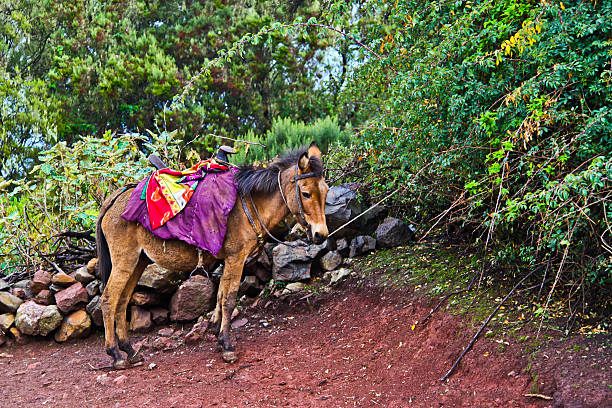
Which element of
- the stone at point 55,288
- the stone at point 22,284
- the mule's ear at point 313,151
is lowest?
the stone at point 55,288

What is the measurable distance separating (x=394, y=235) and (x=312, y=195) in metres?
1.99

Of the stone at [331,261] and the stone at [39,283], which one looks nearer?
the stone at [331,261]

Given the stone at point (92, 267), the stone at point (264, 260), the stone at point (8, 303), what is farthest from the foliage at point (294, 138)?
the stone at point (8, 303)

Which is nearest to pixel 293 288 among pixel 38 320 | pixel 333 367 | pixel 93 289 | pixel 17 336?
pixel 333 367

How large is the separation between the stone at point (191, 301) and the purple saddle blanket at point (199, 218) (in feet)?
4.53

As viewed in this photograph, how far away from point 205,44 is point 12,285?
12.0m

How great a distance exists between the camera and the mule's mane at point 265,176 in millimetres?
4832

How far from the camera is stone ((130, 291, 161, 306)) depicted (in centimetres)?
598

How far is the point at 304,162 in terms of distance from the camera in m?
4.52

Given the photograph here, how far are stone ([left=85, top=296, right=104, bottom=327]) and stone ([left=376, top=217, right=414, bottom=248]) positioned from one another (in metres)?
3.57

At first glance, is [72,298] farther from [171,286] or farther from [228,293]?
[228,293]

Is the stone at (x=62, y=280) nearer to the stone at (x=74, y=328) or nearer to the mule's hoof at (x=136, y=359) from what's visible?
the stone at (x=74, y=328)

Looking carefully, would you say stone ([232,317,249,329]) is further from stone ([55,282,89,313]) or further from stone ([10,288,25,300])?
stone ([10,288,25,300])

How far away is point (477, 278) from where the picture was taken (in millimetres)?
4617
